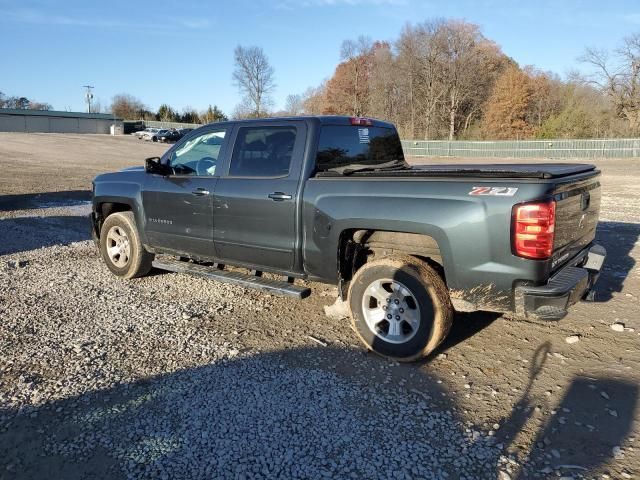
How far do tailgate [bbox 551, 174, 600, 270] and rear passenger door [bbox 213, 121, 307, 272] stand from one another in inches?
86.1

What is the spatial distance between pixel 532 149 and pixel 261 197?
41.2 meters

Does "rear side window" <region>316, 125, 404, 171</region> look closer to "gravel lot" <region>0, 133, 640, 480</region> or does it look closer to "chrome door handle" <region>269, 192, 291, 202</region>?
"chrome door handle" <region>269, 192, 291, 202</region>

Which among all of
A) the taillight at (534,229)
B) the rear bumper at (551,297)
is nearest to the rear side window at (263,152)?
the taillight at (534,229)

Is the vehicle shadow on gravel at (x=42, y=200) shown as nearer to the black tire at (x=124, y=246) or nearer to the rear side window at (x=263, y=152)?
the black tire at (x=124, y=246)

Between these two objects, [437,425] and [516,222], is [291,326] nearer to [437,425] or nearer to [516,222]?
[437,425]

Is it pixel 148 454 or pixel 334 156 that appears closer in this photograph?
pixel 148 454

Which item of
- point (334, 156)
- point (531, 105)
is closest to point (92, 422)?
point (334, 156)

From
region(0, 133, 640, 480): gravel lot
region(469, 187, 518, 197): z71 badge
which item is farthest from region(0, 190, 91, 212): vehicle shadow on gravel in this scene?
region(469, 187, 518, 197): z71 badge

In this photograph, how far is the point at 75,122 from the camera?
80.0 metres

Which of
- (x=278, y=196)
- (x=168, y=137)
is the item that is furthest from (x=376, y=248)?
(x=168, y=137)

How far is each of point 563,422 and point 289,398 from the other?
1.84m

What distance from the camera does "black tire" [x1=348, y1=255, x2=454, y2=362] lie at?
3955 millimetres

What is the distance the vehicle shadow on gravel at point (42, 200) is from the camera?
39.3 ft

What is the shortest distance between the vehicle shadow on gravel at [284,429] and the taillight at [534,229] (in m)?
1.06
